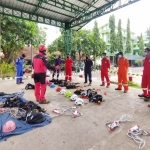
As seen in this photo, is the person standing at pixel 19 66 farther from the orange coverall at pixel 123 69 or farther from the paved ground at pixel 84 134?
the orange coverall at pixel 123 69

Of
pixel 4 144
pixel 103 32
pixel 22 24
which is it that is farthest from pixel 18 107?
pixel 103 32

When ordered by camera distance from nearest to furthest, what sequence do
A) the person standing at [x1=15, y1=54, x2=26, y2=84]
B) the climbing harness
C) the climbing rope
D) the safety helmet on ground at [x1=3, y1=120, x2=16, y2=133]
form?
A: 1. the safety helmet on ground at [x1=3, y1=120, x2=16, y2=133]
2. the climbing harness
3. the climbing rope
4. the person standing at [x1=15, y1=54, x2=26, y2=84]

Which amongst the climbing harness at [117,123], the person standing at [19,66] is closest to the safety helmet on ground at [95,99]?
the climbing harness at [117,123]

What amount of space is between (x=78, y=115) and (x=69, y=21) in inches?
352

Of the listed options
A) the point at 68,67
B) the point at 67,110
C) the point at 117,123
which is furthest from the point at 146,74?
the point at 68,67

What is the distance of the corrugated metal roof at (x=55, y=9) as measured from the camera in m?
8.04

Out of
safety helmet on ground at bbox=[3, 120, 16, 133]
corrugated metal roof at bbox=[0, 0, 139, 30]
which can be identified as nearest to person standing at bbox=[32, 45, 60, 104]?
safety helmet on ground at bbox=[3, 120, 16, 133]

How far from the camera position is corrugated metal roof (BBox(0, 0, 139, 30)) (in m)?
8.04

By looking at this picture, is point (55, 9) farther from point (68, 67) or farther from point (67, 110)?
point (67, 110)

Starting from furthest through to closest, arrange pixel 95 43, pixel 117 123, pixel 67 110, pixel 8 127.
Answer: pixel 95 43 → pixel 67 110 → pixel 117 123 → pixel 8 127

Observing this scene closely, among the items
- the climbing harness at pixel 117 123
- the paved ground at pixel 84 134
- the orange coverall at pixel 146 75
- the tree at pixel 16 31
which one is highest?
the tree at pixel 16 31

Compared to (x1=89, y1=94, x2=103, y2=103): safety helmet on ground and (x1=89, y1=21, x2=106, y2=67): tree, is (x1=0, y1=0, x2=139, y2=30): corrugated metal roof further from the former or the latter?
(x1=89, y1=21, x2=106, y2=67): tree

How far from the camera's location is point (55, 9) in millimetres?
8914

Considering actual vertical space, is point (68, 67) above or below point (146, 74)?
above
